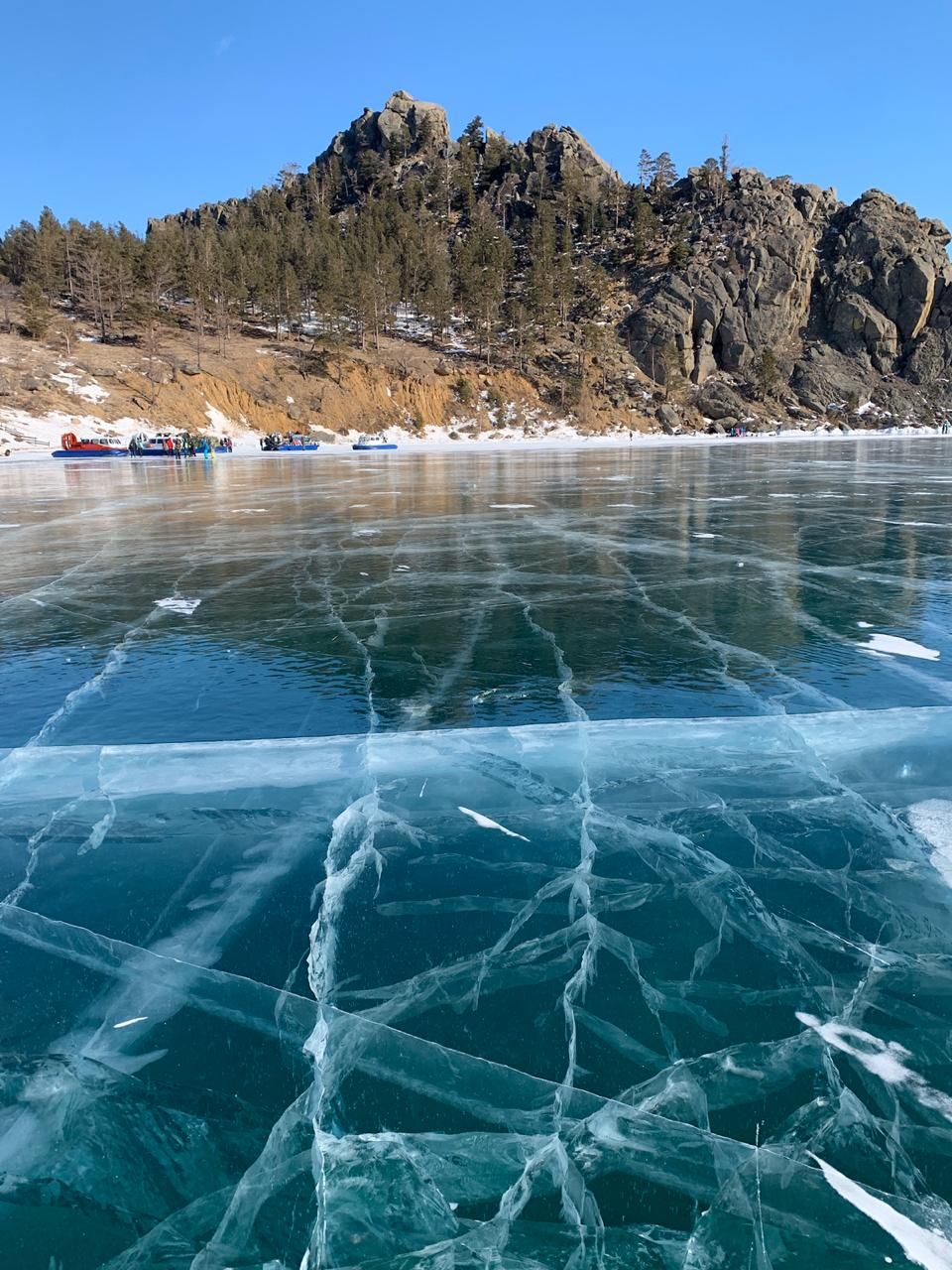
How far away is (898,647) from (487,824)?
451cm

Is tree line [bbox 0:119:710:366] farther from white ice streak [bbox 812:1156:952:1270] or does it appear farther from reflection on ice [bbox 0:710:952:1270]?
white ice streak [bbox 812:1156:952:1270]

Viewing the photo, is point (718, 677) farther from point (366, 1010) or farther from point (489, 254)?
point (489, 254)

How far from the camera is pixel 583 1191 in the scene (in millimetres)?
2176

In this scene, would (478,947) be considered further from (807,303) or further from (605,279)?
(807,303)

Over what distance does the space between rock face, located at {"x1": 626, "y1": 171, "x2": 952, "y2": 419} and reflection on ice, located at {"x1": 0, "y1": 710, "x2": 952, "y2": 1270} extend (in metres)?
94.4

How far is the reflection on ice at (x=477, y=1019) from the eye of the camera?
6.96ft

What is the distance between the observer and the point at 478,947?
10.3 ft

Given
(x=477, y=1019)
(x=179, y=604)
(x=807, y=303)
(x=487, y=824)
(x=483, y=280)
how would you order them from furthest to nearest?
(x=807, y=303), (x=483, y=280), (x=179, y=604), (x=487, y=824), (x=477, y=1019)

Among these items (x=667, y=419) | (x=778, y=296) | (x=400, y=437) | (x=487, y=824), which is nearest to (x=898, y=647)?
(x=487, y=824)

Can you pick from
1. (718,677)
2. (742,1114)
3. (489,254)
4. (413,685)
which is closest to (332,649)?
(413,685)

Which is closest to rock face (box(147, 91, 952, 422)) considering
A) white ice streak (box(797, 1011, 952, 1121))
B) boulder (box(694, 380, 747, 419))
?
boulder (box(694, 380, 747, 419))

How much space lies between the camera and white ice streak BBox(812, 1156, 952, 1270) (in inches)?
77.7

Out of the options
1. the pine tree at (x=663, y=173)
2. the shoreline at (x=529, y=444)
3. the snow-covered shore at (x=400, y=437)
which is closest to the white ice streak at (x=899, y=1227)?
the shoreline at (x=529, y=444)

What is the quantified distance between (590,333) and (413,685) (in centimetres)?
8488
